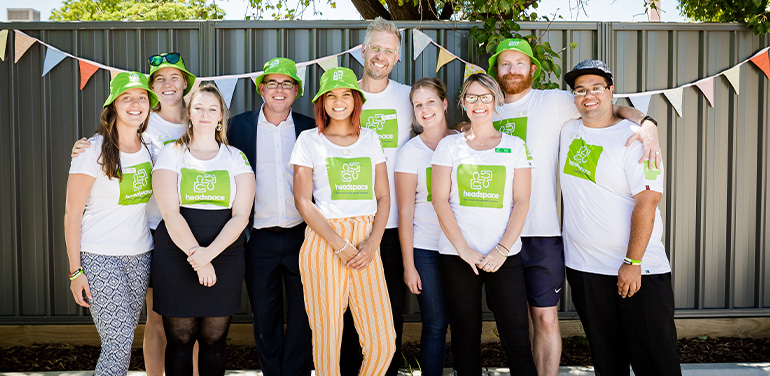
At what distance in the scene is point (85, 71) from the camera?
3.85 metres

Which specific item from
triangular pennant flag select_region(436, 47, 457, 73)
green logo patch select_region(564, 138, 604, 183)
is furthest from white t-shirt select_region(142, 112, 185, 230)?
green logo patch select_region(564, 138, 604, 183)

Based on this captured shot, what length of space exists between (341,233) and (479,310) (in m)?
0.81

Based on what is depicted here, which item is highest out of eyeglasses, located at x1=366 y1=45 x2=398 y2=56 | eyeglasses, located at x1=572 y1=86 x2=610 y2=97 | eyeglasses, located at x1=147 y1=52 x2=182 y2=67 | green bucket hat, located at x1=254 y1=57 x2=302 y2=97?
eyeglasses, located at x1=366 y1=45 x2=398 y2=56

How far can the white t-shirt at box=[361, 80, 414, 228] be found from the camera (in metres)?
3.11

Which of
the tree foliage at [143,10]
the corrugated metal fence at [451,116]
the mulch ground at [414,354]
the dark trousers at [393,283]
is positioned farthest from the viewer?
the tree foliage at [143,10]

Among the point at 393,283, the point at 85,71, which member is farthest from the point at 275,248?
the point at 85,71

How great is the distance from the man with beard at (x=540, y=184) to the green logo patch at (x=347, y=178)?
91 cm

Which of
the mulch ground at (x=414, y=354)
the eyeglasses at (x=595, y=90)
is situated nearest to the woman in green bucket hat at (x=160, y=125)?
the mulch ground at (x=414, y=354)

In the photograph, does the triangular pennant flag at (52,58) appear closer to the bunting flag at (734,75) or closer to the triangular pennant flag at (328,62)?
the triangular pennant flag at (328,62)

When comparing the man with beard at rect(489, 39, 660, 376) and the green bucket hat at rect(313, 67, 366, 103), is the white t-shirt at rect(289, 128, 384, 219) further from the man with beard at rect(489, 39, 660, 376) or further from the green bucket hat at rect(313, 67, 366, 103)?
the man with beard at rect(489, 39, 660, 376)

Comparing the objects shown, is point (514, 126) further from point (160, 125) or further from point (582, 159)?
point (160, 125)

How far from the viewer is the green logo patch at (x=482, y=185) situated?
2.66m

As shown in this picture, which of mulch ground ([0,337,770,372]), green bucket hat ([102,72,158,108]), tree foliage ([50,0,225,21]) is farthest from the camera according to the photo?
tree foliage ([50,0,225,21])

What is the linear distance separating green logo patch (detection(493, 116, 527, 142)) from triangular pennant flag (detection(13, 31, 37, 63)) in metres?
3.33
